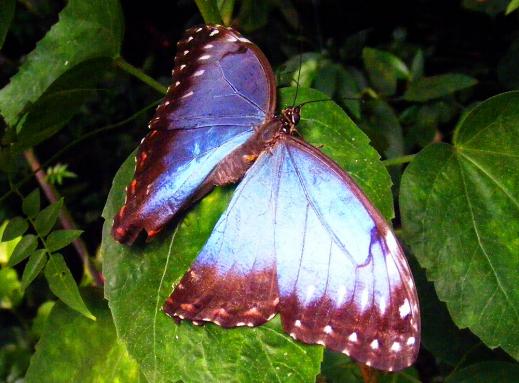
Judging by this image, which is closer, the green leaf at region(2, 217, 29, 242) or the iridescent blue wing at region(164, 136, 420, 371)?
the iridescent blue wing at region(164, 136, 420, 371)

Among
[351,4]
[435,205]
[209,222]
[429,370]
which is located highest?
[209,222]

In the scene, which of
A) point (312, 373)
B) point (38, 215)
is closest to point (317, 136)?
point (312, 373)

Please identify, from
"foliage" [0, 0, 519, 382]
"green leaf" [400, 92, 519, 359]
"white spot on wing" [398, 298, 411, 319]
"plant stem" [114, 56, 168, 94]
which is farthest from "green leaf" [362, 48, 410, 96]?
"white spot on wing" [398, 298, 411, 319]

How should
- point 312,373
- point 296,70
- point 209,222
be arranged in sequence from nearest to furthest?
point 312,373 → point 209,222 → point 296,70

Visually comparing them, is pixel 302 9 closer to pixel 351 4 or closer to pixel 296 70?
pixel 351 4

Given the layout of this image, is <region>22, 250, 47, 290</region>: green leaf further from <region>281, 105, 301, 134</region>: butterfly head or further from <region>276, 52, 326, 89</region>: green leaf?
<region>276, 52, 326, 89</region>: green leaf

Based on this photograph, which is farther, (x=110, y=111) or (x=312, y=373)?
(x=110, y=111)

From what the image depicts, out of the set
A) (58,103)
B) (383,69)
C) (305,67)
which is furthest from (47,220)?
(383,69)
